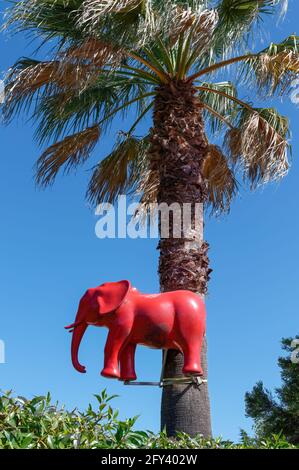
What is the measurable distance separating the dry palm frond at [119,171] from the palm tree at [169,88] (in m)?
0.60

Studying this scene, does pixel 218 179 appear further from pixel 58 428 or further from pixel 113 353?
pixel 58 428

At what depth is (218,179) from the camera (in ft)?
42.1

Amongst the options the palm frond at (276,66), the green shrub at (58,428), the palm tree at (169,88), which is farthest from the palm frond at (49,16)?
the green shrub at (58,428)

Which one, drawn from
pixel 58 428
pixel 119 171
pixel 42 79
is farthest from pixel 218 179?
pixel 58 428

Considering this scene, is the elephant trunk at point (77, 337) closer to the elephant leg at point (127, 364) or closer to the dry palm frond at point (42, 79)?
the elephant leg at point (127, 364)

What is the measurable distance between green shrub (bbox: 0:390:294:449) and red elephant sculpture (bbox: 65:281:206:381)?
2.67 m

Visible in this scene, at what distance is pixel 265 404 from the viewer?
1448 cm

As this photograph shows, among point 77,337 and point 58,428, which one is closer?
point 58,428

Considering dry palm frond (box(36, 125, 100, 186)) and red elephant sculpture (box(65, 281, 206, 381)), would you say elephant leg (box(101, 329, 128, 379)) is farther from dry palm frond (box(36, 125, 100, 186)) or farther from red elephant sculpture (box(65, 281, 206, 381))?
dry palm frond (box(36, 125, 100, 186))

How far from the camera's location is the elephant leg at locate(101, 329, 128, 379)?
7988 millimetres

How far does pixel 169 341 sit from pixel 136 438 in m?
3.35

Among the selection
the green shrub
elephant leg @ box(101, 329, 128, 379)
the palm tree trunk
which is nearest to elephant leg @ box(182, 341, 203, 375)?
the palm tree trunk

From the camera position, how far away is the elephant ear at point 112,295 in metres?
8.05

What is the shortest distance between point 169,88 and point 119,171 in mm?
2819
